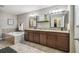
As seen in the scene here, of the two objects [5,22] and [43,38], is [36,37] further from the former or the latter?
[5,22]

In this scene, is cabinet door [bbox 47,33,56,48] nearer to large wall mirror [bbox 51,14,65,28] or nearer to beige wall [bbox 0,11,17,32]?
large wall mirror [bbox 51,14,65,28]

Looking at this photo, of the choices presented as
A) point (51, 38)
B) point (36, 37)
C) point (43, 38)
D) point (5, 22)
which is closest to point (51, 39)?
point (51, 38)

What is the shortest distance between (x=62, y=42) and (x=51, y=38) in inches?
15.3

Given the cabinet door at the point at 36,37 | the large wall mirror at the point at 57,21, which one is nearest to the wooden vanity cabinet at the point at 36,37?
the cabinet door at the point at 36,37

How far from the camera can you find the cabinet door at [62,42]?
2.09 m

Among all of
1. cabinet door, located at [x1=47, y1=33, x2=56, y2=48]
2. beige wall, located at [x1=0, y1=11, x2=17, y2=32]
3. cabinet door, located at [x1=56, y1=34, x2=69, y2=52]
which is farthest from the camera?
cabinet door, located at [x1=47, y1=33, x2=56, y2=48]

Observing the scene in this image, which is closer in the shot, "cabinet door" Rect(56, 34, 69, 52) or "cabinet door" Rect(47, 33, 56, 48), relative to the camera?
"cabinet door" Rect(56, 34, 69, 52)

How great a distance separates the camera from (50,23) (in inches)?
108

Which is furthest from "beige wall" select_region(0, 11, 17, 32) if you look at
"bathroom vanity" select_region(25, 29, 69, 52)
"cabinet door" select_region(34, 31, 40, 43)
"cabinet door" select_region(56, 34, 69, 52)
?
"cabinet door" select_region(56, 34, 69, 52)

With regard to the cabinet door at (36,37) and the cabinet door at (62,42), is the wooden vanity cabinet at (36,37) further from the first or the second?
the cabinet door at (62,42)

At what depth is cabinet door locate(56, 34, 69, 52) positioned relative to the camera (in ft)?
6.85

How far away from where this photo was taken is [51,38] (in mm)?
2473

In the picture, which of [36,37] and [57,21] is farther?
[36,37]

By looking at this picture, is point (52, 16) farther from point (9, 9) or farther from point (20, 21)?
point (9, 9)
